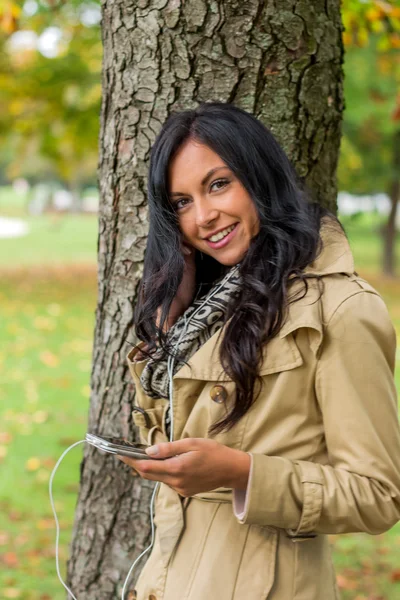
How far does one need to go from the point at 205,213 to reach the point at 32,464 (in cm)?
490

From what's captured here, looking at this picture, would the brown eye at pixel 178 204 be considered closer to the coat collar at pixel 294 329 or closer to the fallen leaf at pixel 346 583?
the coat collar at pixel 294 329

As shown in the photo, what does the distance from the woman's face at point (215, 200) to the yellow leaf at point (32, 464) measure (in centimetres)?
474

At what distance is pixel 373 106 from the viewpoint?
1335cm

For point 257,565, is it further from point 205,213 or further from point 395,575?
point 395,575

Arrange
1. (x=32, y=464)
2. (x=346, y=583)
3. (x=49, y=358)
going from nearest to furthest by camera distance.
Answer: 1. (x=346, y=583)
2. (x=32, y=464)
3. (x=49, y=358)

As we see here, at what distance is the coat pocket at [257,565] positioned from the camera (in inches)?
74.2

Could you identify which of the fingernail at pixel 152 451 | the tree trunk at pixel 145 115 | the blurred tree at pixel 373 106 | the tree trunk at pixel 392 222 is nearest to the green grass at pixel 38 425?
the tree trunk at pixel 145 115

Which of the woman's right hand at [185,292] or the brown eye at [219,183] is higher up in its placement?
the brown eye at [219,183]

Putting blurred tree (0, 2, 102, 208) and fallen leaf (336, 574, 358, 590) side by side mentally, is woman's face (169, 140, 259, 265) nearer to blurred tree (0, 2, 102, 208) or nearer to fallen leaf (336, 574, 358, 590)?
fallen leaf (336, 574, 358, 590)

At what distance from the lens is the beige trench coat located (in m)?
1.76

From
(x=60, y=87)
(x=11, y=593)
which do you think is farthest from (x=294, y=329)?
(x=60, y=87)

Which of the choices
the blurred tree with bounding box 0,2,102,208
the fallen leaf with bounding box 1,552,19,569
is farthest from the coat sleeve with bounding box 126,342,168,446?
the blurred tree with bounding box 0,2,102,208

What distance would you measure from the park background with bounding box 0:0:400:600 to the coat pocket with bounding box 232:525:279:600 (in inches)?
48.7

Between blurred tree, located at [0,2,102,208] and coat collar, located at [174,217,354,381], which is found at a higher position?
blurred tree, located at [0,2,102,208]
